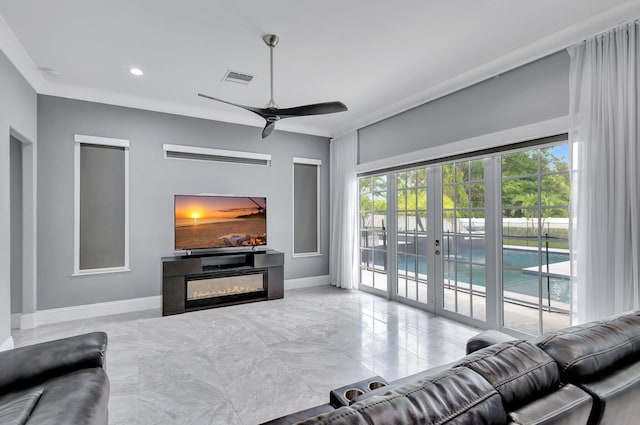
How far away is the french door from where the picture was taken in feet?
9.89

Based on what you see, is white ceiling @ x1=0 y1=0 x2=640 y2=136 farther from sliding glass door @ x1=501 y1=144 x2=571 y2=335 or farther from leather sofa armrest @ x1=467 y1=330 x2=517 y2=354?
leather sofa armrest @ x1=467 y1=330 x2=517 y2=354

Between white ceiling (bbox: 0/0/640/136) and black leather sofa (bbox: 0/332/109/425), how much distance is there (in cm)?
242

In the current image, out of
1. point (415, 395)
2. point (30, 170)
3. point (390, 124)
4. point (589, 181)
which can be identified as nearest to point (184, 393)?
point (415, 395)

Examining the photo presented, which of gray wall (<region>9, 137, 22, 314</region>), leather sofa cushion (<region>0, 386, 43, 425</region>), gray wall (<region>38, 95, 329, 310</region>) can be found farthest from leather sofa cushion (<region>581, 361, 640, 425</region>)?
gray wall (<region>9, 137, 22, 314</region>)

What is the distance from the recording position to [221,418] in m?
2.06

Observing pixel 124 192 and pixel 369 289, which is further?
pixel 369 289

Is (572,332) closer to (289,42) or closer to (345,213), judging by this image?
(289,42)

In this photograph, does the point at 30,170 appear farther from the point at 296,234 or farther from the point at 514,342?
the point at 514,342

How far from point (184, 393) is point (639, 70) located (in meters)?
4.13

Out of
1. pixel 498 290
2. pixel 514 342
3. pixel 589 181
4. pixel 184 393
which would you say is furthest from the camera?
pixel 498 290

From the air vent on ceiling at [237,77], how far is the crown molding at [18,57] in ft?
6.05

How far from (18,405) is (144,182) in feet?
11.4

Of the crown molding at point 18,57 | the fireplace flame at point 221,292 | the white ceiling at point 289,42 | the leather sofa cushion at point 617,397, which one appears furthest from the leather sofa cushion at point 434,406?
the fireplace flame at point 221,292

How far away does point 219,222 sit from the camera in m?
4.72
